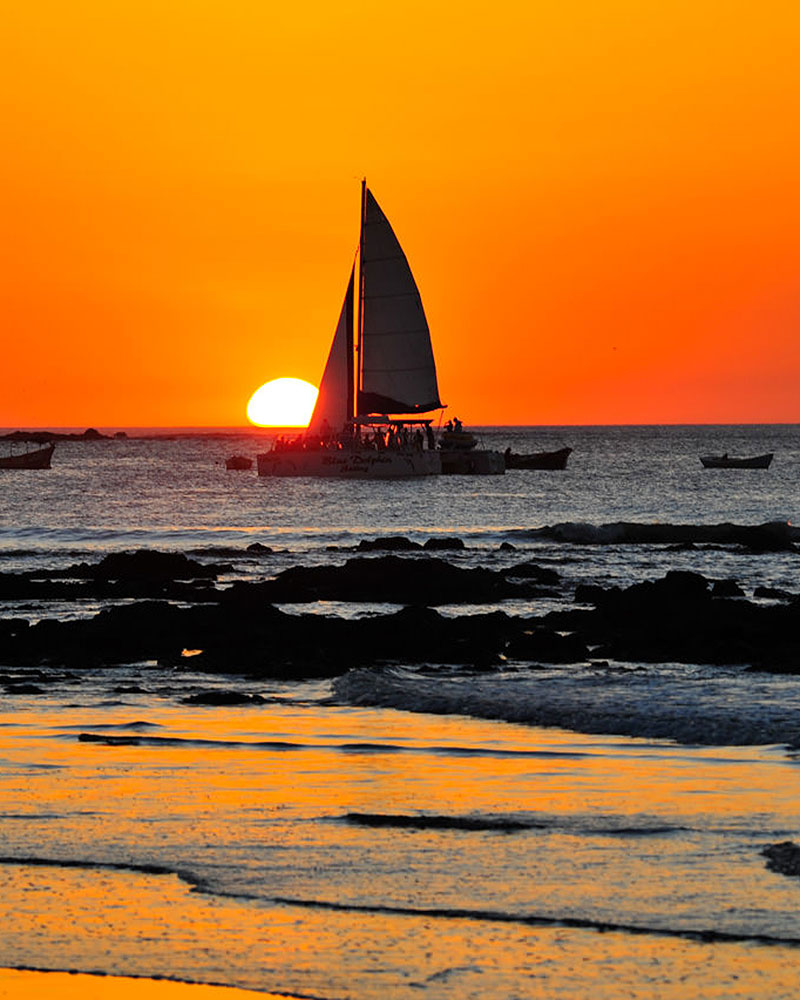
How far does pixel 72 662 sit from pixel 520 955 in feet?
42.6

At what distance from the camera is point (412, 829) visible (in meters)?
10.6

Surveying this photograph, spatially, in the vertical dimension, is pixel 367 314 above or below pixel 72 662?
above

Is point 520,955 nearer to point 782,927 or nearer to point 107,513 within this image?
point 782,927

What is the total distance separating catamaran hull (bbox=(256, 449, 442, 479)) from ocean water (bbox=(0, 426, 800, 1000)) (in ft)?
253

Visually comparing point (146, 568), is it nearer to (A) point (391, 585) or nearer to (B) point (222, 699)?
(A) point (391, 585)

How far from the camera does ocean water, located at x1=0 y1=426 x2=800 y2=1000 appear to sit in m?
8.03

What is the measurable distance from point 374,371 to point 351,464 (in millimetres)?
5572

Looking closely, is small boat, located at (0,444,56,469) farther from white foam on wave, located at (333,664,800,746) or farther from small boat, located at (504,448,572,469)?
white foam on wave, located at (333,664,800,746)

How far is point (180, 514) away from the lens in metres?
72.4

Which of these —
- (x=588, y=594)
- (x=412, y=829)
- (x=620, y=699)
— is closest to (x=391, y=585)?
(x=588, y=594)

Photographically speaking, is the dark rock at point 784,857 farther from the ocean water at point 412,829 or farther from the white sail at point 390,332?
the white sail at point 390,332

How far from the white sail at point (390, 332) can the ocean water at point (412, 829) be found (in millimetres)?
77372

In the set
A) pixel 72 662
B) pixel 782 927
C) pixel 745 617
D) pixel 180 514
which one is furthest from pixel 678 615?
pixel 180 514

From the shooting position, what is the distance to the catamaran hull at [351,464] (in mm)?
97125
